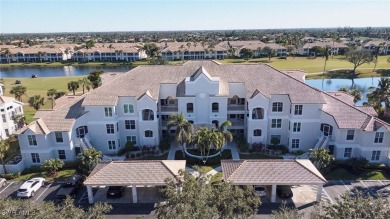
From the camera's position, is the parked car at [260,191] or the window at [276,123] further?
the window at [276,123]

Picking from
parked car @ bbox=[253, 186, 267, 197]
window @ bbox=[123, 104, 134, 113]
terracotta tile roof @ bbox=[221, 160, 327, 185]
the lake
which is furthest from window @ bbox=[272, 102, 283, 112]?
the lake

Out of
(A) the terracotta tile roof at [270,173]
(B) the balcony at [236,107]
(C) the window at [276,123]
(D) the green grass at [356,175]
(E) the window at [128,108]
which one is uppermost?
(E) the window at [128,108]

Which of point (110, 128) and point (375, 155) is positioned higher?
point (110, 128)

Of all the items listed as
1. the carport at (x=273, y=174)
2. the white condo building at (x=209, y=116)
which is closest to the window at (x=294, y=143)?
the white condo building at (x=209, y=116)

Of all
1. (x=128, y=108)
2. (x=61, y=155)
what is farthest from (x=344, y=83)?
(x=61, y=155)

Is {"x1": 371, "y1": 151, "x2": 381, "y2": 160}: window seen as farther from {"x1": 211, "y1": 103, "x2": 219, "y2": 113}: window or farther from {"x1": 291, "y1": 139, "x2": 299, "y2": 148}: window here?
{"x1": 211, "y1": 103, "x2": 219, "y2": 113}: window

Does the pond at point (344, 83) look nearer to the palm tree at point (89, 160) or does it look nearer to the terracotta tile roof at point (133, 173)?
the terracotta tile roof at point (133, 173)

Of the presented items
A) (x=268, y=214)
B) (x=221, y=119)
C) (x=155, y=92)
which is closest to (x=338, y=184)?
(x=268, y=214)

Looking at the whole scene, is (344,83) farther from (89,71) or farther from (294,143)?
(89,71)
